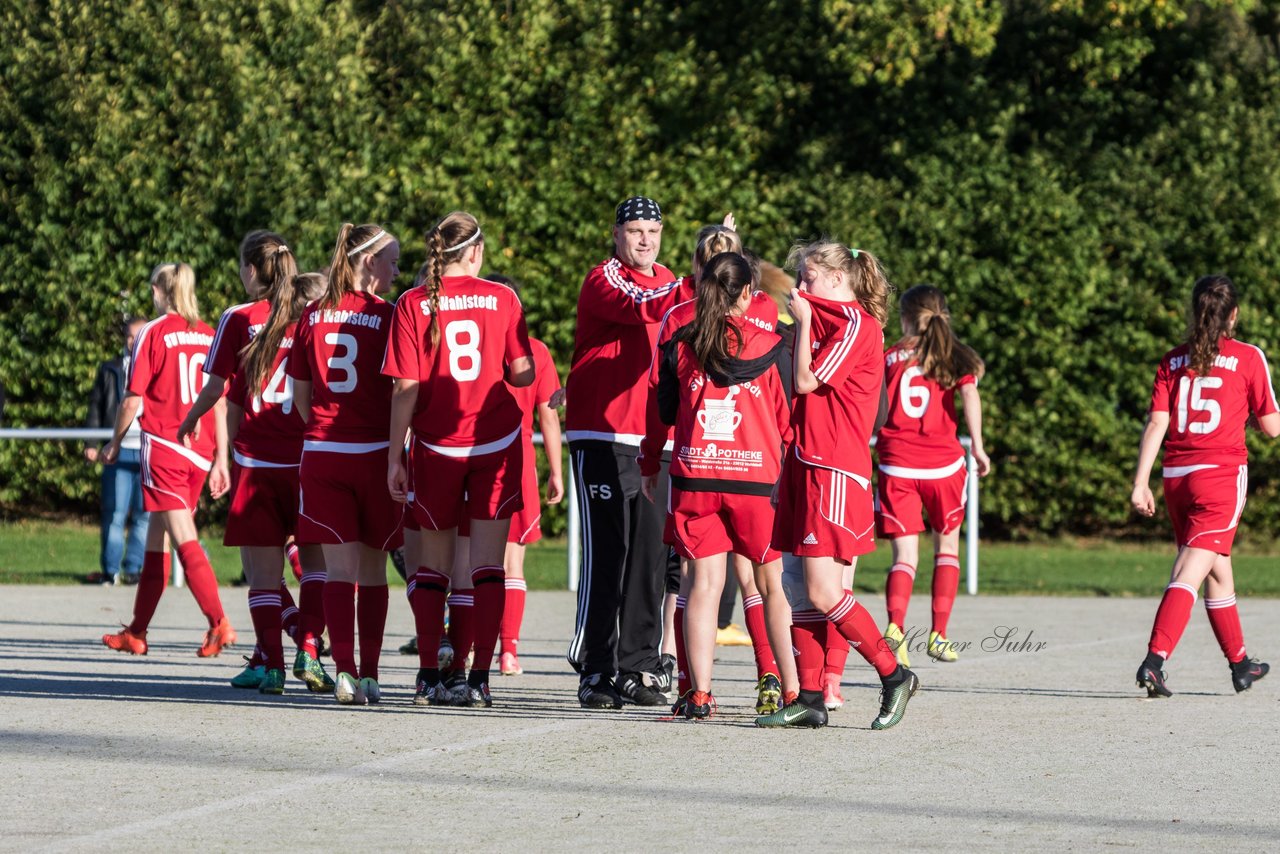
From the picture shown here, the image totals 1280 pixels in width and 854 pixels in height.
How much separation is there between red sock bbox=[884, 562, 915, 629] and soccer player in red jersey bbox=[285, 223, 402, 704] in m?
2.91

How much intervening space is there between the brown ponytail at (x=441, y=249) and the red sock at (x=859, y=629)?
6.34 ft

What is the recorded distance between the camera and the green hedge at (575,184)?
19453 millimetres

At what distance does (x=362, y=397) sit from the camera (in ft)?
25.9

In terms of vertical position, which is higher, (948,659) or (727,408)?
(727,408)

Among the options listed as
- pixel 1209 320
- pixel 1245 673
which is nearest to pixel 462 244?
pixel 1209 320

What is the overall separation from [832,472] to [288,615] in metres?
3.02

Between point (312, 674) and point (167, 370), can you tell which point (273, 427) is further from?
point (167, 370)

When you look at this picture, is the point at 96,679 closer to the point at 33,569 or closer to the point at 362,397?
the point at 362,397

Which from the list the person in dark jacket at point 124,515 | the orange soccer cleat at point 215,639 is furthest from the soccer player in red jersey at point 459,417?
the person in dark jacket at point 124,515

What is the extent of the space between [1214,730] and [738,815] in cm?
284

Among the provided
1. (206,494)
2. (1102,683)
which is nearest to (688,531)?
(1102,683)

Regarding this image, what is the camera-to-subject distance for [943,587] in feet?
33.0

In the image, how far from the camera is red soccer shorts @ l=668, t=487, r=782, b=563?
24.4 feet

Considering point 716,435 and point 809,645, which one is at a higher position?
point 716,435
